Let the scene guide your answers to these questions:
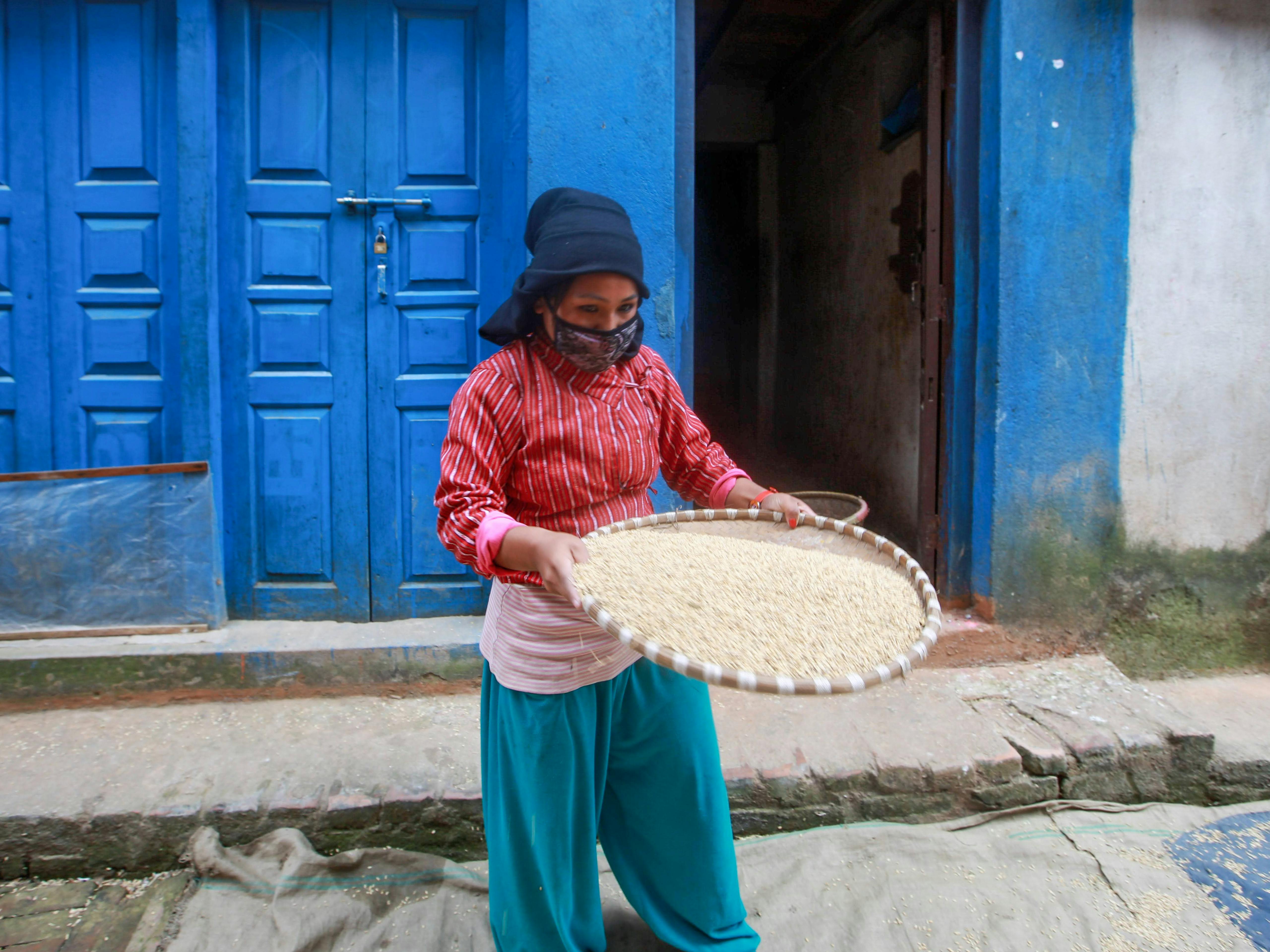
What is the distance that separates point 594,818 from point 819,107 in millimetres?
4944

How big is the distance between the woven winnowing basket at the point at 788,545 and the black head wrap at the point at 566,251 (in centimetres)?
40

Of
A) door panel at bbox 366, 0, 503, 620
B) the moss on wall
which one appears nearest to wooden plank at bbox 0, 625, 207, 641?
door panel at bbox 366, 0, 503, 620

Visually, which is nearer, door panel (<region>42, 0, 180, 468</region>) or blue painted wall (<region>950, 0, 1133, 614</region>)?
door panel (<region>42, 0, 180, 468</region>)

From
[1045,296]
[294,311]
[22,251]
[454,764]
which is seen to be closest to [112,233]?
[22,251]

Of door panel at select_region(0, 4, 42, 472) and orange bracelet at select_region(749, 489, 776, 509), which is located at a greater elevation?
door panel at select_region(0, 4, 42, 472)

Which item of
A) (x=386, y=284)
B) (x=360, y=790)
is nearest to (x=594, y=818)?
(x=360, y=790)

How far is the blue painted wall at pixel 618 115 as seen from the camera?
108 inches

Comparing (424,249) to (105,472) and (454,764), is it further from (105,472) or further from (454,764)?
(454,764)

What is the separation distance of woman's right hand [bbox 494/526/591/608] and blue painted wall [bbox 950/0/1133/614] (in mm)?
2253

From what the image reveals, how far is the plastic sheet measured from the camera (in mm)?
2777

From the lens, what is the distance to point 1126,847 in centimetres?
230

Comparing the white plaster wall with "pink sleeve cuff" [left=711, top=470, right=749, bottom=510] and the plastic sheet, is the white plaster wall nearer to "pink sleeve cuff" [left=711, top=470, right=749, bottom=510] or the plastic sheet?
"pink sleeve cuff" [left=711, top=470, right=749, bottom=510]

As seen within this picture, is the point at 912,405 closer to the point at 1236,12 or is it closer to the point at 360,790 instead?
the point at 1236,12

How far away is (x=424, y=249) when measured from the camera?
117 inches
